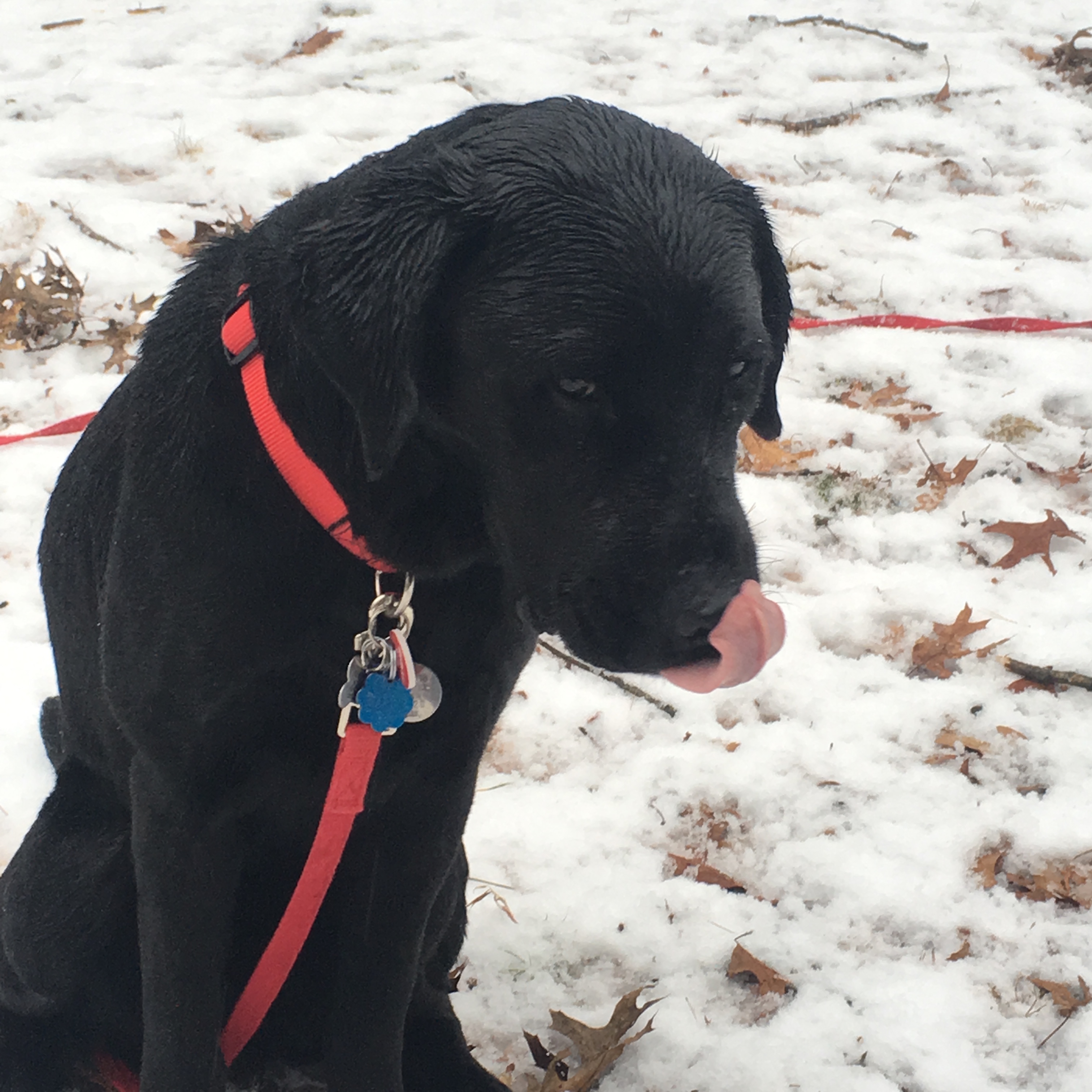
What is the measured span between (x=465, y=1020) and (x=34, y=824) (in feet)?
3.10

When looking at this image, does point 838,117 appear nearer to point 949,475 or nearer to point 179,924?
point 949,475

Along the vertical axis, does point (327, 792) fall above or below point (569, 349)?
below

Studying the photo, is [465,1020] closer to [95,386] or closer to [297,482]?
[297,482]

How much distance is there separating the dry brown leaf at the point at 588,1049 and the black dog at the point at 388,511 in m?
0.42

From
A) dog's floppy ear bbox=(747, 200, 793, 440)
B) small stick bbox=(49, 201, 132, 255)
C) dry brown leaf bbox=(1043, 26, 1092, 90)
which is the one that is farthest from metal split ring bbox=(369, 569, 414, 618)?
dry brown leaf bbox=(1043, 26, 1092, 90)

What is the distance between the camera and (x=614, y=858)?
254 centimetres

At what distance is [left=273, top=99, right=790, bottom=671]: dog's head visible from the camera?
129cm

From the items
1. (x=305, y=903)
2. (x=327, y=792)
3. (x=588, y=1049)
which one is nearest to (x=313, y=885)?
(x=305, y=903)

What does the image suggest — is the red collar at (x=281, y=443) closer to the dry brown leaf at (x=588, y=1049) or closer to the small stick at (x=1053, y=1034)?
the dry brown leaf at (x=588, y=1049)

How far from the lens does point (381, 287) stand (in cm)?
129

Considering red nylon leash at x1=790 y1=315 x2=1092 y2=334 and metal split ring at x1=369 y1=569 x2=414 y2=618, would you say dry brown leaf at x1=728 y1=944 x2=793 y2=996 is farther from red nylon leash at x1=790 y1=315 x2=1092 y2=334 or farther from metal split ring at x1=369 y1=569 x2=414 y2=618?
red nylon leash at x1=790 y1=315 x2=1092 y2=334

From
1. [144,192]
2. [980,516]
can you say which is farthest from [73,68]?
[980,516]

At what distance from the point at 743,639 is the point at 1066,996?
1416mm

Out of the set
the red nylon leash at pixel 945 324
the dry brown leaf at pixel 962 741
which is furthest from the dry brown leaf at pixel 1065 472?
the dry brown leaf at pixel 962 741
